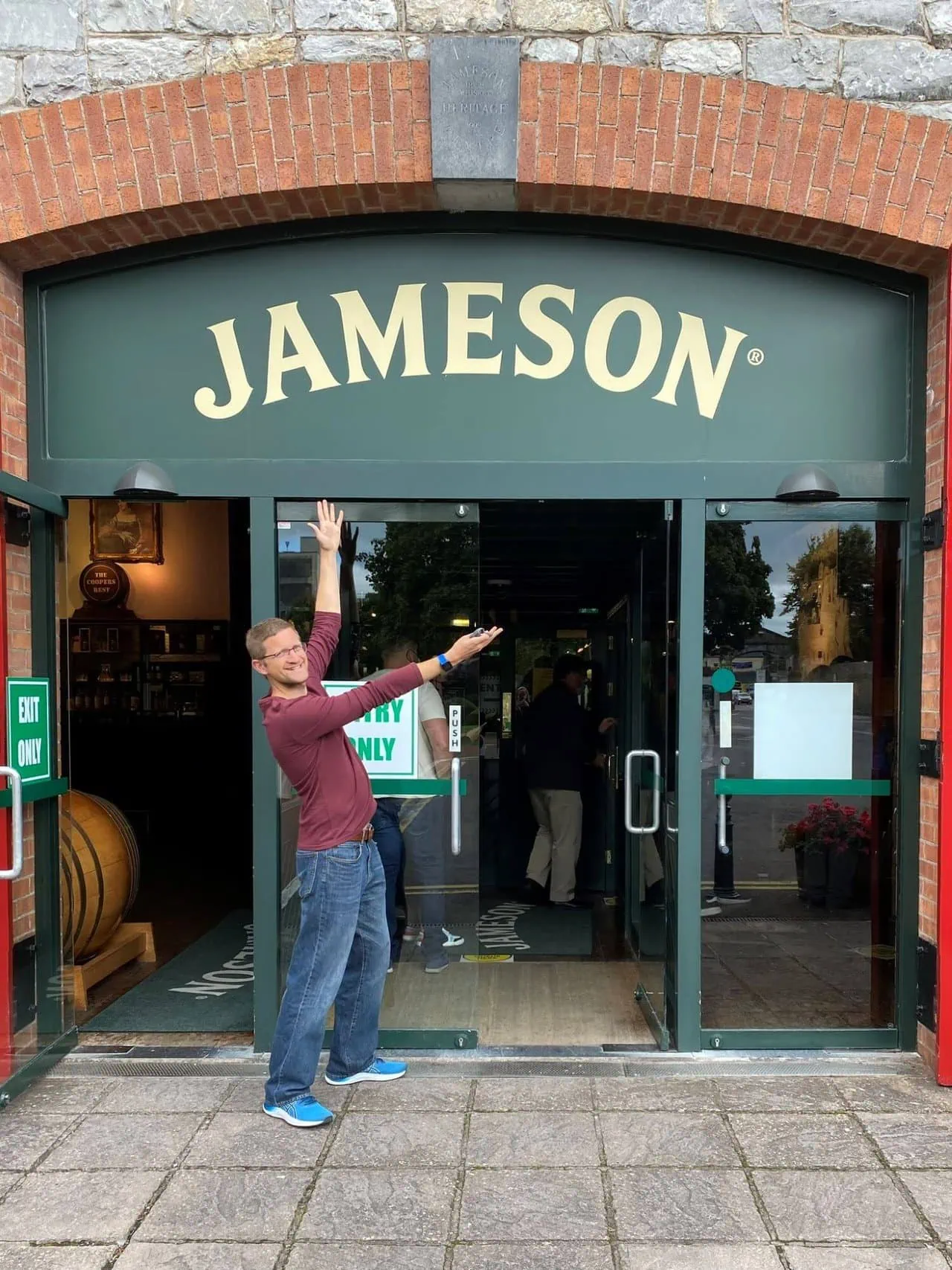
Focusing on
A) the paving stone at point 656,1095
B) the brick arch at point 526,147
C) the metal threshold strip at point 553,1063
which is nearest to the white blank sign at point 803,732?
the metal threshold strip at point 553,1063

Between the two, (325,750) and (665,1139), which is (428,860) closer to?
(325,750)

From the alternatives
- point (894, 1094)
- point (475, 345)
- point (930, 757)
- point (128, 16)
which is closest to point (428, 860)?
point (894, 1094)

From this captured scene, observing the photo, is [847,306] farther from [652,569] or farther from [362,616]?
[362,616]

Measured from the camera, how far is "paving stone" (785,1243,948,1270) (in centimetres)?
257


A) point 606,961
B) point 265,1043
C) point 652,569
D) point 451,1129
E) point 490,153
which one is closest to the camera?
point 451,1129

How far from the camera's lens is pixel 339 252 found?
4.09m

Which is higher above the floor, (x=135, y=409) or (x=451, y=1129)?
(x=135, y=409)

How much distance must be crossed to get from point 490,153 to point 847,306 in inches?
66.0

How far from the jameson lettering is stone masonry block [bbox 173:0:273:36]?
3.45 feet

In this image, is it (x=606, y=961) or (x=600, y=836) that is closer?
(x=606, y=961)

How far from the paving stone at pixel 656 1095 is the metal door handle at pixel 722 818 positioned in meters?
0.94

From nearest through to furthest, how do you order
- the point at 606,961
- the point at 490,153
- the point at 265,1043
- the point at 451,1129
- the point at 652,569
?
the point at 451,1129, the point at 490,153, the point at 265,1043, the point at 652,569, the point at 606,961

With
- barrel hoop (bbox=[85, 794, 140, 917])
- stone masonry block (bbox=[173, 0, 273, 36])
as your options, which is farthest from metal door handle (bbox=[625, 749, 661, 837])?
stone masonry block (bbox=[173, 0, 273, 36])

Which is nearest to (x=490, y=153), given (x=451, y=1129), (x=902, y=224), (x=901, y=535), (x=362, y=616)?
(x=902, y=224)
